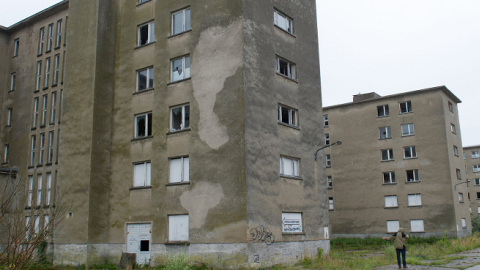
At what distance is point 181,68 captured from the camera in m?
23.0

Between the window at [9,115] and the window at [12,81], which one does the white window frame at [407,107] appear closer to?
the window at [12,81]

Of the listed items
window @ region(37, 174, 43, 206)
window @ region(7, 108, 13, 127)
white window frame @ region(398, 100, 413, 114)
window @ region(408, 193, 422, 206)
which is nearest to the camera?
window @ region(37, 174, 43, 206)

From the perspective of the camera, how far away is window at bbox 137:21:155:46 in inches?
974

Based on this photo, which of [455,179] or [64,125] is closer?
[64,125]

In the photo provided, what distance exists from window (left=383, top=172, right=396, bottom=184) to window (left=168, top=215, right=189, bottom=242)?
95.3 ft

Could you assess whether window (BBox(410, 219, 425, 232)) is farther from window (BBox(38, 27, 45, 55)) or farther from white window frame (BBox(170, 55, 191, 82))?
window (BBox(38, 27, 45, 55))

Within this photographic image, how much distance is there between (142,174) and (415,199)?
2945 cm

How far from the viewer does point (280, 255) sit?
20.2 metres

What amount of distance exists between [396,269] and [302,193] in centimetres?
622

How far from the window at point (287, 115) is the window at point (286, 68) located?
1.92 m

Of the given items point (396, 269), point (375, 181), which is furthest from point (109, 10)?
point (375, 181)

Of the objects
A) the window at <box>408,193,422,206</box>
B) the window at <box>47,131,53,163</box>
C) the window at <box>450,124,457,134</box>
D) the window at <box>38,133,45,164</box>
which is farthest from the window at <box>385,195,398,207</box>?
the window at <box>38,133,45,164</box>

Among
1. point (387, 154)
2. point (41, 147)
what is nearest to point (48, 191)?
point (41, 147)

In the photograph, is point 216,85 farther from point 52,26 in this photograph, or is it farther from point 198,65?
point 52,26
